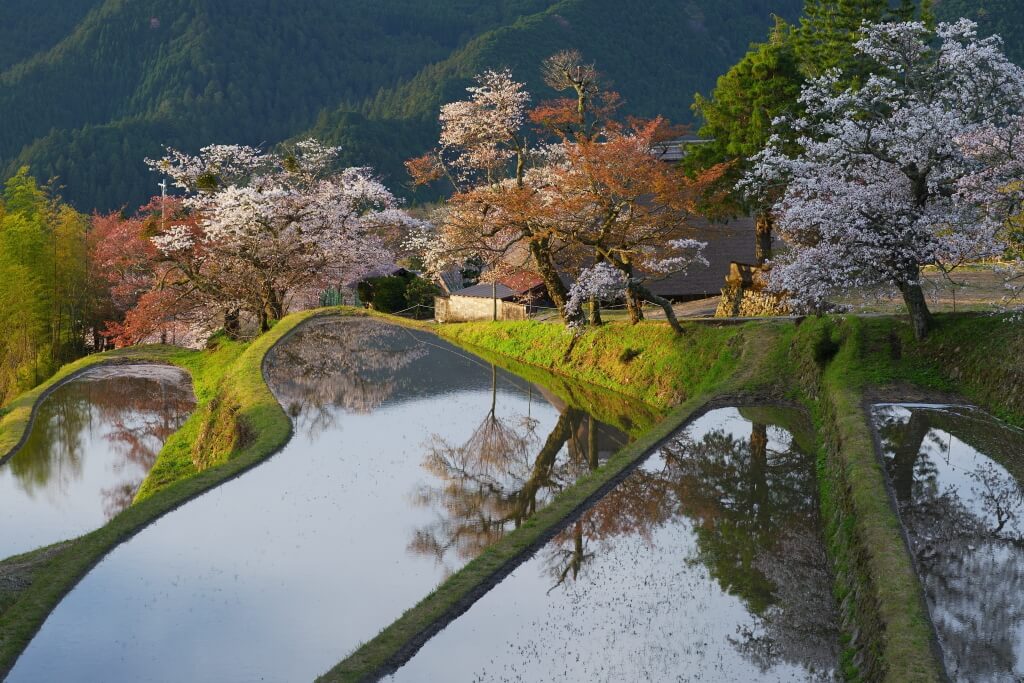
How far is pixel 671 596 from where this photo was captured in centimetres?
1092

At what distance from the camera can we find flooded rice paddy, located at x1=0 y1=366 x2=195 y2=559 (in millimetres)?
16969

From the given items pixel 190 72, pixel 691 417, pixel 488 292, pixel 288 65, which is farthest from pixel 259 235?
pixel 288 65

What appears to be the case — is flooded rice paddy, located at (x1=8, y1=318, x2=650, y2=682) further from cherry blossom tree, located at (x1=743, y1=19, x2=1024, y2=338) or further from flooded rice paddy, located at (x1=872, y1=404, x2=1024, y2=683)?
cherry blossom tree, located at (x1=743, y1=19, x2=1024, y2=338)

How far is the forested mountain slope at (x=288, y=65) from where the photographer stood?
10769 cm

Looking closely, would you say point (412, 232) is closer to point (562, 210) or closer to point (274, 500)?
point (562, 210)

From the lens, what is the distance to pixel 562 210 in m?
26.3

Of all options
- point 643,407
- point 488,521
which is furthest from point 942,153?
point 488,521

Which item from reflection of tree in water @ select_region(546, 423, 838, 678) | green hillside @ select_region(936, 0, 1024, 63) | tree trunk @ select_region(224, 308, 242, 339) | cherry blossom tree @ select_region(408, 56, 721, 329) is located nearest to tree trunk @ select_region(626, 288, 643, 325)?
cherry blossom tree @ select_region(408, 56, 721, 329)

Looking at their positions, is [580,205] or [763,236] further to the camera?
[763,236]

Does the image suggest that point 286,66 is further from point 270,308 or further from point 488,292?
point 270,308

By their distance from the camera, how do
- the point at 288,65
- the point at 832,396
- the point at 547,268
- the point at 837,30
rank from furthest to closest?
1. the point at 288,65
2. the point at 837,30
3. the point at 547,268
4. the point at 832,396

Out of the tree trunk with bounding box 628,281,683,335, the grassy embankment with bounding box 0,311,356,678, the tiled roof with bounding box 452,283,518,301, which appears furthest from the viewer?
the tiled roof with bounding box 452,283,518,301

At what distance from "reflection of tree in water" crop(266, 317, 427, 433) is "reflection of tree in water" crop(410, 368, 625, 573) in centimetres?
351

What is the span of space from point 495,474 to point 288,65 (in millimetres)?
145646
